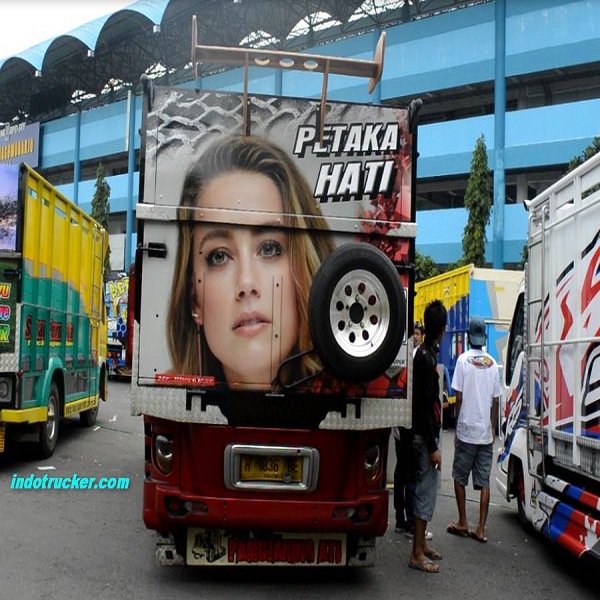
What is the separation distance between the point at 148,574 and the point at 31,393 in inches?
151

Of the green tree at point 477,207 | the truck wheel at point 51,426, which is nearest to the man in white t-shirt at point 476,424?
the truck wheel at point 51,426

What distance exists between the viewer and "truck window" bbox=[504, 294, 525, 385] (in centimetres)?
676

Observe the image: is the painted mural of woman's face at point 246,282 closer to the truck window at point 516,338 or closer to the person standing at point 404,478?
the person standing at point 404,478

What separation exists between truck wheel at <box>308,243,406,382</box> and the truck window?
2.72m

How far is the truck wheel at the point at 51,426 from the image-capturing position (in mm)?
8734

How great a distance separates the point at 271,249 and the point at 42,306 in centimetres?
476

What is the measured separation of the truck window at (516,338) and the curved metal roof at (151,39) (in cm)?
2479

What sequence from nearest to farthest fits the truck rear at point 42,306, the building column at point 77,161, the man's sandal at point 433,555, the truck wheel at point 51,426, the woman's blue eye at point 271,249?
1. the woman's blue eye at point 271,249
2. the man's sandal at point 433,555
3. the truck rear at point 42,306
4. the truck wheel at point 51,426
5. the building column at point 77,161

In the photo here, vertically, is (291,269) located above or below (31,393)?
above

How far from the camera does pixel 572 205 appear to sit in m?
5.18

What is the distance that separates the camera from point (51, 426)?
9.08m

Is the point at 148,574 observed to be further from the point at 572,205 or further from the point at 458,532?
the point at 572,205

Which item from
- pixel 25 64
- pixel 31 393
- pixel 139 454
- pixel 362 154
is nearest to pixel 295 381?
pixel 362 154

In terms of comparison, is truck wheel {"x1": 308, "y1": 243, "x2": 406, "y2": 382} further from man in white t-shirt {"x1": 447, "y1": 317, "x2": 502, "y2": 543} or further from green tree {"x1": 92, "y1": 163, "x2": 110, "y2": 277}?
green tree {"x1": 92, "y1": 163, "x2": 110, "y2": 277}
